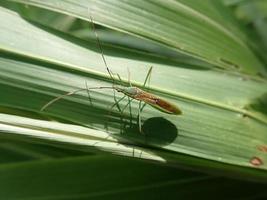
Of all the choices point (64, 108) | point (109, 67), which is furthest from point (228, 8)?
point (64, 108)

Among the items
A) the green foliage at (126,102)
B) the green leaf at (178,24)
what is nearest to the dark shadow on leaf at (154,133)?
the green foliage at (126,102)

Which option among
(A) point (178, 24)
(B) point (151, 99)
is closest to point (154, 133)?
(B) point (151, 99)

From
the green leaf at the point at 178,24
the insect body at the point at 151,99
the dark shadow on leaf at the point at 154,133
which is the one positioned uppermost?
the green leaf at the point at 178,24

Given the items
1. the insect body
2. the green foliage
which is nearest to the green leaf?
the green foliage

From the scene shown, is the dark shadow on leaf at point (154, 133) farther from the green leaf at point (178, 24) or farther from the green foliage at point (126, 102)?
the green leaf at point (178, 24)

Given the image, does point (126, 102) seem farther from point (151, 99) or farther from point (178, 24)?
point (178, 24)

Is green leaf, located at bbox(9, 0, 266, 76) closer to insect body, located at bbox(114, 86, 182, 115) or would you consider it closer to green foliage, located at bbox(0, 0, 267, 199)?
green foliage, located at bbox(0, 0, 267, 199)

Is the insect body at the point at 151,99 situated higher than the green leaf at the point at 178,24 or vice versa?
the green leaf at the point at 178,24

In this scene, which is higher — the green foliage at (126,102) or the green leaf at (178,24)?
the green leaf at (178,24)

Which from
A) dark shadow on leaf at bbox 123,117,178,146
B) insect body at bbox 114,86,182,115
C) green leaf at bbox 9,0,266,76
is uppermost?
green leaf at bbox 9,0,266,76

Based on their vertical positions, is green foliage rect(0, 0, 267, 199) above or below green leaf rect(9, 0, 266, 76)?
below

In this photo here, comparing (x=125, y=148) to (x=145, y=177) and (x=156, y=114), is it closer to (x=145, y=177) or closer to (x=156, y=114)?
(x=156, y=114)

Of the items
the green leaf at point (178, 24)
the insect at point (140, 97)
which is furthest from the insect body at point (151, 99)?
the green leaf at point (178, 24)

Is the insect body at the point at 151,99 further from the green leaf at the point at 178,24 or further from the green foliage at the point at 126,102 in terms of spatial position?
the green leaf at the point at 178,24
